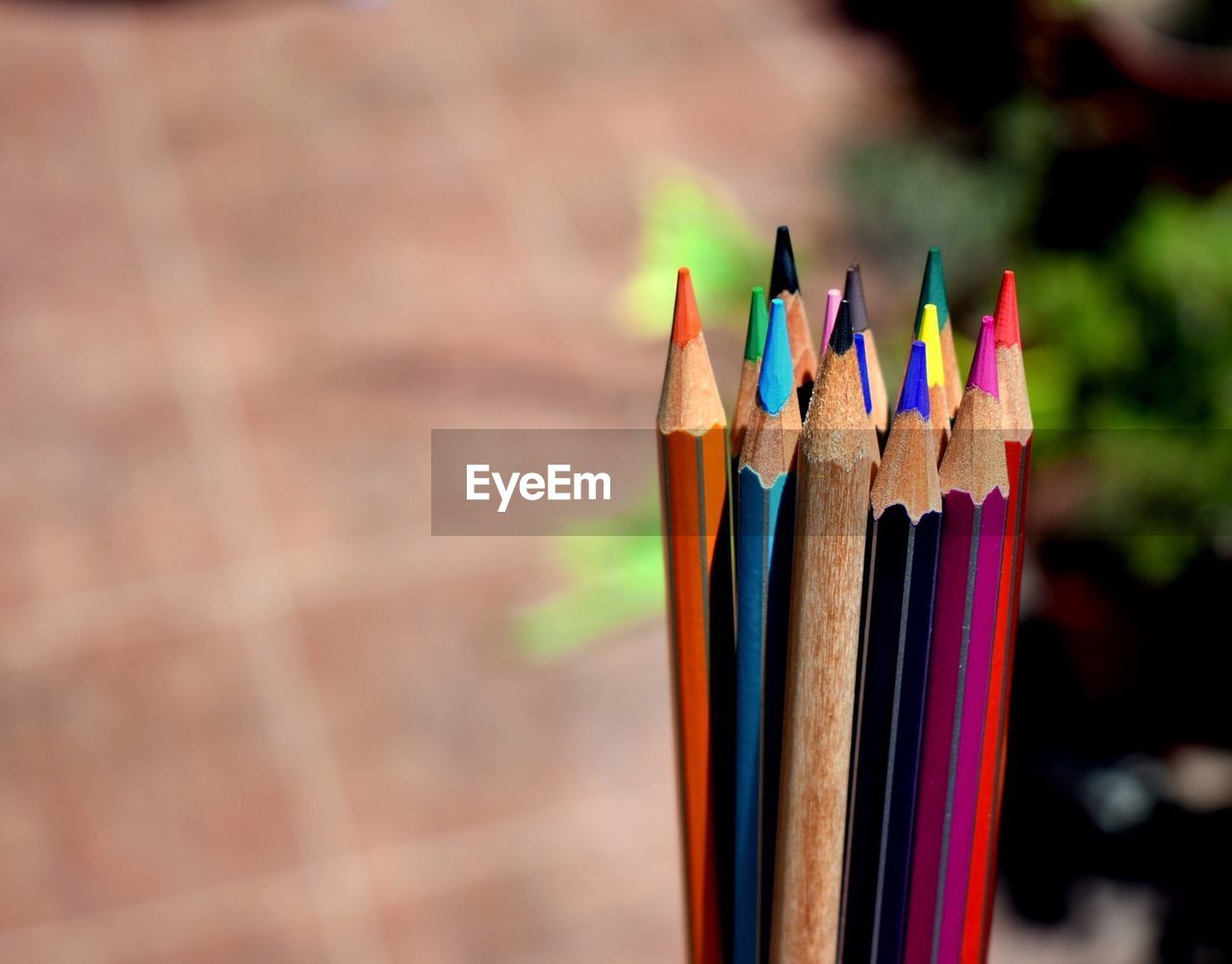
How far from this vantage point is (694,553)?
2.73ft

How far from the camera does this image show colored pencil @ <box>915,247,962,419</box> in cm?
79

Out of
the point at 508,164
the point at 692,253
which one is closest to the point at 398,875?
the point at 692,253

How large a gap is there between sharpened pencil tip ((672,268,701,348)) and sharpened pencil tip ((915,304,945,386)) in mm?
124

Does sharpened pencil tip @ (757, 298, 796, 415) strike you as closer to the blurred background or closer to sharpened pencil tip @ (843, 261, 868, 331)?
sharpened pencil tip @ (843, 261, 868, 331)

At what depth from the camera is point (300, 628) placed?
10.6 feet

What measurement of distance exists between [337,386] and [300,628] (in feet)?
2.62

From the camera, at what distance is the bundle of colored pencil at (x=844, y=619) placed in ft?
2.45

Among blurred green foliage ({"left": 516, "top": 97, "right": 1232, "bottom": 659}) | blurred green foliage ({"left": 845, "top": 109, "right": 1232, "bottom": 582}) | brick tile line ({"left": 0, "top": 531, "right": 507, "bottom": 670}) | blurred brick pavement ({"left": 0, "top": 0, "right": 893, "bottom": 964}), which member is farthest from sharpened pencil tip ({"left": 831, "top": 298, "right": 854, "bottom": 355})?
brick tile line ({"left": 0, "top": 531, "right": 507, "bottom": 670})

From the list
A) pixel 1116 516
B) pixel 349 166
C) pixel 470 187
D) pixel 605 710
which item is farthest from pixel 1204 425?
pixel 349 166

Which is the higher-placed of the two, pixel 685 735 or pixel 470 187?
pixel 470 187

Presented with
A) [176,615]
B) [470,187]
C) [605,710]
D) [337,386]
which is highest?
[470,187]

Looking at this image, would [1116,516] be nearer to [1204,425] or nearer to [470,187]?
[1204,425]

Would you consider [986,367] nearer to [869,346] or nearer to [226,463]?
[869,346]

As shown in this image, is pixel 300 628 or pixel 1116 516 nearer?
pixel 1116 516
